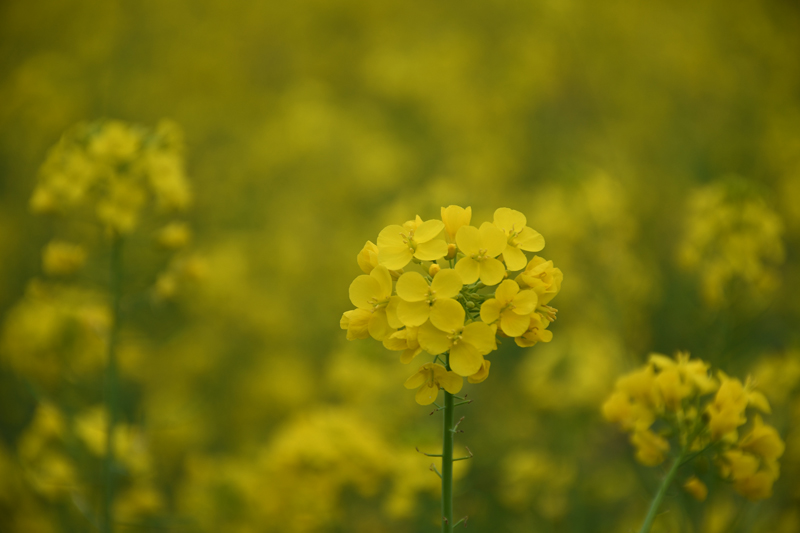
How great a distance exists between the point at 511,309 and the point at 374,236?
417cm

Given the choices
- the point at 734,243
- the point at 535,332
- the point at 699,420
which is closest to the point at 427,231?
the point at 535,332

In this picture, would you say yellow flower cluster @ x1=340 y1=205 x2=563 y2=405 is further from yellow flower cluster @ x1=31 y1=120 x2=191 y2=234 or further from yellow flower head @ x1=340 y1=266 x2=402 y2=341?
yellow flower cluster @ x1=31 y1=120 x2=191 y2=234

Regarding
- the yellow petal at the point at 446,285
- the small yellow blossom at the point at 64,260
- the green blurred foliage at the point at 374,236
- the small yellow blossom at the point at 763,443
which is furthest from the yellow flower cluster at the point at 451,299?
the small yellow blossom at the point at 64,260

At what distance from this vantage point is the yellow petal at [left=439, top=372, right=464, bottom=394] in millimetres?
1337

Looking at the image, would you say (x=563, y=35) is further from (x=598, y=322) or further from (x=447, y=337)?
(x=447, y=337)

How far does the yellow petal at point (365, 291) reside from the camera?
4.63ft

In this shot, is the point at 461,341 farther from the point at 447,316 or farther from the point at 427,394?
the point at 427,394

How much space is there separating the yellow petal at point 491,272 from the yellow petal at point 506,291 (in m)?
0.05

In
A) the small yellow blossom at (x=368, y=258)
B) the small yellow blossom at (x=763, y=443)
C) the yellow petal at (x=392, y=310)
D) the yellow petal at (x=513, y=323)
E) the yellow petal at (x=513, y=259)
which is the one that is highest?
the small yellow blossom at (x=368, y=258)

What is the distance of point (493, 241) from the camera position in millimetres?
1407

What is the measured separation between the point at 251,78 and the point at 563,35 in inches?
205

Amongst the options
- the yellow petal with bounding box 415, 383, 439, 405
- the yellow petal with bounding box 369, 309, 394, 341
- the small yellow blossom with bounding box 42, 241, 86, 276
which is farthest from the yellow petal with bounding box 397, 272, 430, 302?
the small yellow blossom with bounding box 42, 241, 86, 276

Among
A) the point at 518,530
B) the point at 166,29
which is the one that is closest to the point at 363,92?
the point at 166,29

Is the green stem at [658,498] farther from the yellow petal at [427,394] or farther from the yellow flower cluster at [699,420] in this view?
the yellow petal at [427,394]
